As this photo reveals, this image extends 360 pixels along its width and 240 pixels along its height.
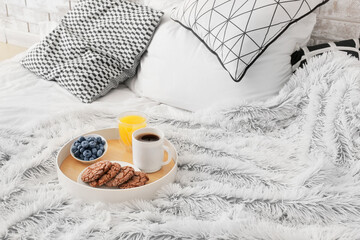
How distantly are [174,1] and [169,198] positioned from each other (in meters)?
0.99

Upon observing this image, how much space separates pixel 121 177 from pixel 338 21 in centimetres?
113

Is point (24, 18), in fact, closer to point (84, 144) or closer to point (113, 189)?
point (84, 144)

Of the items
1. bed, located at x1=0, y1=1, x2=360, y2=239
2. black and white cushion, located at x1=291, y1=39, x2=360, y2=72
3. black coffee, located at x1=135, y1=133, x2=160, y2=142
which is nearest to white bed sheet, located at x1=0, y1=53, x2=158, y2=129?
bed, located at x1=0, y1=1, x2=360, y2=239

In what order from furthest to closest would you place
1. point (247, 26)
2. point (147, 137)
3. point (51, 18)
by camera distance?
point (51, 18) → point (247, 26) → point (147, 137)

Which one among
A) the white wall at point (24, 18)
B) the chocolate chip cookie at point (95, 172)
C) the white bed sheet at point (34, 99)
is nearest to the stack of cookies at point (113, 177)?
the chocolate chip cookie at point (95, 172)

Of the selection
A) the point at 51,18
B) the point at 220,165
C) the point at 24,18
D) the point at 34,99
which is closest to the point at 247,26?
the point at 220,165

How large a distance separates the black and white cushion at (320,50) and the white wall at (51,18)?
0.56 feet

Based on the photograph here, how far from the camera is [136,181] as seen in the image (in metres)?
0.91

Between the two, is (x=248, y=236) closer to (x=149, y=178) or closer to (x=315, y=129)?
(x=149, y=178)

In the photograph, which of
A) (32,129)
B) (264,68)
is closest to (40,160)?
(32,129)

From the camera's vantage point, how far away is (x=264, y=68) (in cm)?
132

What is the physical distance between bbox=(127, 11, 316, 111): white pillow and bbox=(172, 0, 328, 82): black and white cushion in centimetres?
7

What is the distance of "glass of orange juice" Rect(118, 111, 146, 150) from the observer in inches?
42.1

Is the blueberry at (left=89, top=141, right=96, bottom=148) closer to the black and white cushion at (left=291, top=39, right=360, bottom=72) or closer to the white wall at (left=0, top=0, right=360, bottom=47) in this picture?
the black and white cushion at (left=291, top=39, right=360, bottom=72)
